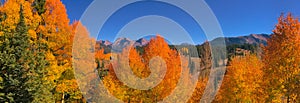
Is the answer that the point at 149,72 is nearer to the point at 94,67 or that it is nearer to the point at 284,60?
the point at 94,67

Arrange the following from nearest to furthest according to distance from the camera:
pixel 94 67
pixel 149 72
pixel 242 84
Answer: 1. pixel 242 84
2. pixel 149 72
3. pixel 94 67

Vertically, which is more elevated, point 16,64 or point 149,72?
point 16,64

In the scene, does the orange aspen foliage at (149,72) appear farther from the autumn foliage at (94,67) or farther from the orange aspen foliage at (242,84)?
the orange aspen foliage at (242,84)

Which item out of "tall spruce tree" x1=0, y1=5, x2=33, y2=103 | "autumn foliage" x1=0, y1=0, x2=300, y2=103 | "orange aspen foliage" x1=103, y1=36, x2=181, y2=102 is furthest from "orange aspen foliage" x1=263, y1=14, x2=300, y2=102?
"tall spruce tree" x1=0, y1=5, x2=33, y2=103

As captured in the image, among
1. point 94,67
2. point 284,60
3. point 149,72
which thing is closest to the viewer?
point 284,60

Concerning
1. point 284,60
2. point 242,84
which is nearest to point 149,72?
point 242,84

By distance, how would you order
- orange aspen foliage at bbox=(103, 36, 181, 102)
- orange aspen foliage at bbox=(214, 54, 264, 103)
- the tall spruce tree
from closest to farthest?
the tall spruce tree < orange aspen foliage at bbox=(214, 54, 264, 103) < orange aspen foliage at bbox=(103, 36, 181, 102)

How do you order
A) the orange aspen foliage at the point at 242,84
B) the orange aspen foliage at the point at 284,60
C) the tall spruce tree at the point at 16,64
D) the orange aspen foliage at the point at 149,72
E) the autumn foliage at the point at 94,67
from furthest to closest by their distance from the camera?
the orange aspen foliage at the point at 149,72 < the orange aspen foliage at the point at 242,84 < the tall spruce tree at the point at 16,64 < the autumn foliage at the point at 94,67 < the orange aspen foliage at the point at 284,60

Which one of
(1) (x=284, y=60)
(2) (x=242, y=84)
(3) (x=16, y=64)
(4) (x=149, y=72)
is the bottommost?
(2) (x=242, y=84)

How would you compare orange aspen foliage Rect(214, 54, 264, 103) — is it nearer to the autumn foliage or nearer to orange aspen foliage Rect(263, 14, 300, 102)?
the autumn foliage

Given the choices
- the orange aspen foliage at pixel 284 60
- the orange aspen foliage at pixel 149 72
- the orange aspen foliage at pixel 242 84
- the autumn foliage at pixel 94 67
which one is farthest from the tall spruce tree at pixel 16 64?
the orange aspen foliage at pixel 284 60

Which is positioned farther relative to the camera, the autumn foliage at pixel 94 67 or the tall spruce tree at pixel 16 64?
the tall spruce tree at pixel 16 64

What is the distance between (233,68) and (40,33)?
1701 cm

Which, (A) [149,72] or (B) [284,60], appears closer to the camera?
(B) [284,60]
